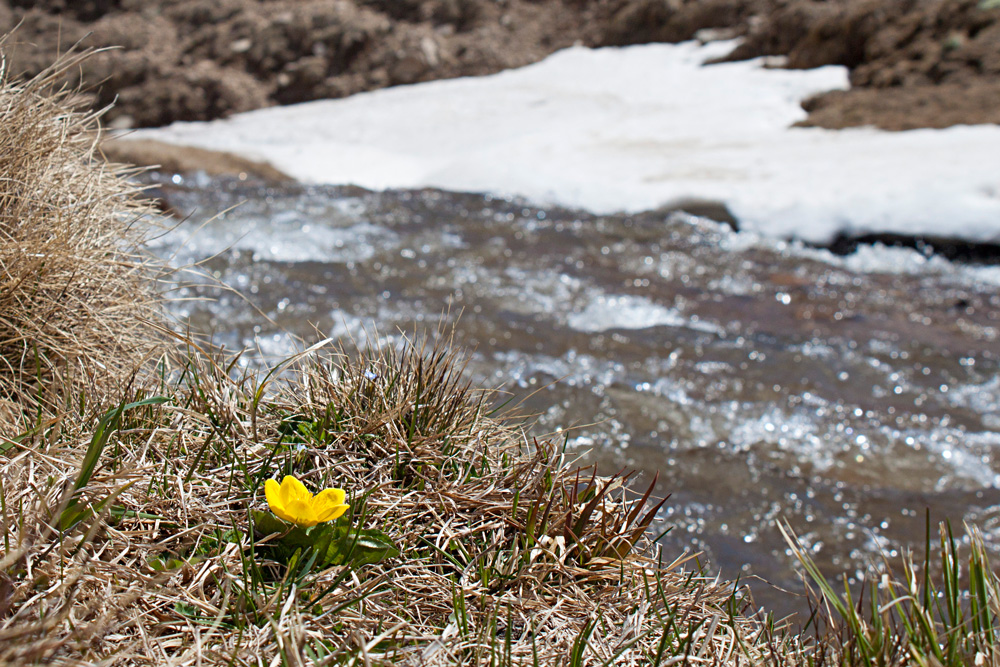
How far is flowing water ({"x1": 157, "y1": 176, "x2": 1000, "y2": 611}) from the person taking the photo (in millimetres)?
3145

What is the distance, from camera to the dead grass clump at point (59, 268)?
1.83m

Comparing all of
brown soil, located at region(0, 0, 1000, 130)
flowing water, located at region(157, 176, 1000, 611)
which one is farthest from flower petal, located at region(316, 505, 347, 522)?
brown soil, located at region(0, 0, 1000, 130)

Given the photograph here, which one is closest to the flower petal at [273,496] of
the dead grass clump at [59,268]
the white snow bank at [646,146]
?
the dead grass clump at [59,268]

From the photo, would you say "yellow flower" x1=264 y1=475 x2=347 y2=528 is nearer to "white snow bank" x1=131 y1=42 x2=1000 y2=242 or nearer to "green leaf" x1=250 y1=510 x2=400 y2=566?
"green leaf" x1=250 y1=510 x2=400 y2=566

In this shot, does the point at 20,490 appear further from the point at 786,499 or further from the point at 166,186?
the point at 166,186

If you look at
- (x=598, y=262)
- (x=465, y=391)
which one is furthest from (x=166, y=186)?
(x=465, y=391)

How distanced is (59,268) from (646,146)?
7.30m

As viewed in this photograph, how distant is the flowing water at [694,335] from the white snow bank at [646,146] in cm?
46

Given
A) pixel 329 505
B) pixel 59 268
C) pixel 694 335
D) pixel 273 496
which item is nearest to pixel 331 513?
pixel 329 505

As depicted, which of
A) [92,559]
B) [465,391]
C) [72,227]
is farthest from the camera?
[72,227]

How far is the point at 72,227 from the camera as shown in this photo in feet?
6.67

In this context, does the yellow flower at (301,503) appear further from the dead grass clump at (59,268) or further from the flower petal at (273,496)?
the dead grass clump at (59,268)

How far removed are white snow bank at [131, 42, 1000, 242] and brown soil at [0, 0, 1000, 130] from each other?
462 millimetres

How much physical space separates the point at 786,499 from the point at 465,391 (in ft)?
6.34
